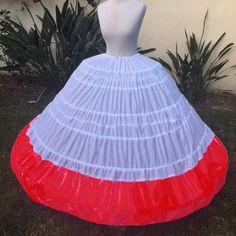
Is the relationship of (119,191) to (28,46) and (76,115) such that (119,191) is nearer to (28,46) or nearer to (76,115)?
(76,115)

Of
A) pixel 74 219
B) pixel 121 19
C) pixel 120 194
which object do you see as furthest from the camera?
pixel 74 219

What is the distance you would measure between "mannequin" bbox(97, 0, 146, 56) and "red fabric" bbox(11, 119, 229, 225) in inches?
31.9

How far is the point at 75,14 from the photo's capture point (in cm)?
441

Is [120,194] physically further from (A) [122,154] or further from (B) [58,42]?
(B) [58,42]

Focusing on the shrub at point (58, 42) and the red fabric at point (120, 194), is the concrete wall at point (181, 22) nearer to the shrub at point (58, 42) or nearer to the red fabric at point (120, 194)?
the shrub at point (58, 42)

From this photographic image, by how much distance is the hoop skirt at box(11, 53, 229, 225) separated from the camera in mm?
1936

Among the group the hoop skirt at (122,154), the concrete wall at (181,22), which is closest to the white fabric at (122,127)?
the hoop skirt at (122,154)

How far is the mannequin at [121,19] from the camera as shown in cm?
212

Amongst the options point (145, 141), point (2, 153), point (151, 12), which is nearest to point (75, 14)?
point (151, 12)

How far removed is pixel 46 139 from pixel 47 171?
0.67 ft

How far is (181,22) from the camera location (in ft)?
14.6

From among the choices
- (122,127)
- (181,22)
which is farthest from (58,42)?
(122,127)

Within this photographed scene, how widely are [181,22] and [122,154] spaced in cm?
289

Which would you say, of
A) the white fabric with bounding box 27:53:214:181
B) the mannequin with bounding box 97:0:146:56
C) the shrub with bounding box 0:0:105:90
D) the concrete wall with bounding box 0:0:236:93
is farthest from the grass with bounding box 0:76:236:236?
the concrete wall with bounding box 0:0:236:93
